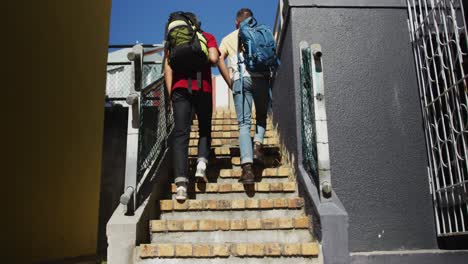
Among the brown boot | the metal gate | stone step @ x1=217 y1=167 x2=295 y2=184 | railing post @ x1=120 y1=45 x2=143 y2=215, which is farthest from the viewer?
stone step @ x1=217 y1=167 x2=295 y2=184

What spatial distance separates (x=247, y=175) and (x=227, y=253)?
1.19m

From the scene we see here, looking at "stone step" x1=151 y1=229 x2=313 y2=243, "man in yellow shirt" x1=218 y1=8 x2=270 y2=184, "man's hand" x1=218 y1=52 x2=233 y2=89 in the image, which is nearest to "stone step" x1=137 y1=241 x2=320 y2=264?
"stone step" x1=151 y1=229 x2=313 y2=243

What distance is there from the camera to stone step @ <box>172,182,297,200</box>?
5.10m

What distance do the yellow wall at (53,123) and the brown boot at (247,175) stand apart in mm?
2900

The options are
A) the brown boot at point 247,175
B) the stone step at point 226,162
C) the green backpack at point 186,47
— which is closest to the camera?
the green backpack at point 186,47

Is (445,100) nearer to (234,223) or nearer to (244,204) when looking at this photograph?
(244,204)

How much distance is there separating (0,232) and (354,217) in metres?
3.99

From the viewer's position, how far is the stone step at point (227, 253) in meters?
3.95

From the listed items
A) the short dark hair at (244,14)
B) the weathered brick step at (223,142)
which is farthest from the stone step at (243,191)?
the short dark hair at (244,14)

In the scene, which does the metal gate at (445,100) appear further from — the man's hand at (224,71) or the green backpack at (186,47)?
the green backpack at (186,47)

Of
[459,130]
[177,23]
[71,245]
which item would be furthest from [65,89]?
[459,130]

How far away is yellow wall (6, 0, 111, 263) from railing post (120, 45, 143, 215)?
88.4 inches

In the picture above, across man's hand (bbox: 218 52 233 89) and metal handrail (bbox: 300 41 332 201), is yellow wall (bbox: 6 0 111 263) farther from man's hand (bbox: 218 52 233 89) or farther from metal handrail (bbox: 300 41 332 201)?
metal handrail (bbox: 300 41 332 201)

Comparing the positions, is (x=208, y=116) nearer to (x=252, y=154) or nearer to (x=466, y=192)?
(x=252, y=154)
